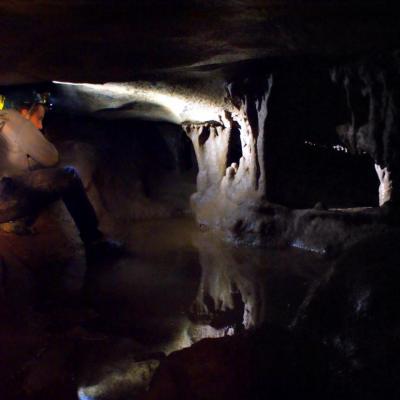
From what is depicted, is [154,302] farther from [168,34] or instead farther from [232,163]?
[232,163]

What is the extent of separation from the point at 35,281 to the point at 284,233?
3.59 metres

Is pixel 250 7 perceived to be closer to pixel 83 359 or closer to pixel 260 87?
pixel 83 359

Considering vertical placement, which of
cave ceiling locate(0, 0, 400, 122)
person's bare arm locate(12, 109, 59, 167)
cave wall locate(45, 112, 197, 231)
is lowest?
cave wall locate(45, 112, 197, 231)

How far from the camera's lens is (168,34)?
352 centimetres

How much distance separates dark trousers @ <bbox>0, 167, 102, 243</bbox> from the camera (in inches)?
187

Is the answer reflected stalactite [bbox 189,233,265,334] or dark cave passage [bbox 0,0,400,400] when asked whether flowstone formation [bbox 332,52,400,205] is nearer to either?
dark cave passage [bbox 0,0,400,400]

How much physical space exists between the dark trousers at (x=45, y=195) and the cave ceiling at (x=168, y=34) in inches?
46.3

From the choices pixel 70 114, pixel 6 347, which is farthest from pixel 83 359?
pixel 70 114

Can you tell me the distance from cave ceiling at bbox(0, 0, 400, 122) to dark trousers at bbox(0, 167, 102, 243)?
1176 mm

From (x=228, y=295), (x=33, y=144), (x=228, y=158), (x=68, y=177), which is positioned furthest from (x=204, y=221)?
(x=228, y=295)

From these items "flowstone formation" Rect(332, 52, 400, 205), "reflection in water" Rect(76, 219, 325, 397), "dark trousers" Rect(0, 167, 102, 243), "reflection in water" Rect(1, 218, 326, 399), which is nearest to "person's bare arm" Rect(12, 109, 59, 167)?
"dark trousers" Rect(0, 167, 102, 243)

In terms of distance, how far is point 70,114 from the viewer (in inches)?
378

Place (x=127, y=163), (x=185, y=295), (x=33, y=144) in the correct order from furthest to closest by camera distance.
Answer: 1. (x=127, y=163)
2. (x=33, y=144)
3. (x=185, y=295)

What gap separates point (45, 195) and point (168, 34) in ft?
8.18
